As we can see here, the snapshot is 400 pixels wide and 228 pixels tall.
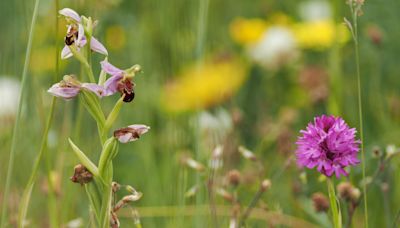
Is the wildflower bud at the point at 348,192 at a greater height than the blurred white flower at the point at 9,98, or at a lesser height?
lesser

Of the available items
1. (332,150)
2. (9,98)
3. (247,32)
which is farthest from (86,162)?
(247,32)

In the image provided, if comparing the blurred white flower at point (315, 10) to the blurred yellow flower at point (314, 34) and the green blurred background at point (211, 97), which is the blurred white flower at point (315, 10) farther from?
the blurred yellow flower at point (314, 34)

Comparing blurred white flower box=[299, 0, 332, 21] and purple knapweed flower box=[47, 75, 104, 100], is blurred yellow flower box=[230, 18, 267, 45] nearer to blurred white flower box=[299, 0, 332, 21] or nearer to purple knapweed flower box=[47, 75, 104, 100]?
blurred white flower box=[299, 0, 332, 21]

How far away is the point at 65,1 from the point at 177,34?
995 mm

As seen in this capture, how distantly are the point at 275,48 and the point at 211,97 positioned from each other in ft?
1.14

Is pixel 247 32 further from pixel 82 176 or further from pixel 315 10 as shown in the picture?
pixel 82 176

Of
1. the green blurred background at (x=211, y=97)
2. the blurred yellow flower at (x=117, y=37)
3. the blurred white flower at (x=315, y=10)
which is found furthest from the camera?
the blurred white flower at (x=315, y=10)

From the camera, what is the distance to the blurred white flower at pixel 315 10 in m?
2.54

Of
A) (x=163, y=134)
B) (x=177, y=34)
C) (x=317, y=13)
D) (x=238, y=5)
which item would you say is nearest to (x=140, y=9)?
(x=238, y=5)

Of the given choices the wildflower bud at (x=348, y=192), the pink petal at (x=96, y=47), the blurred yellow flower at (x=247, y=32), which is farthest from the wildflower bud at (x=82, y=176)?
the blurred yellow flower at (x=247, y=32)

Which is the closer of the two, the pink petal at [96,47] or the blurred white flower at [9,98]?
the pink petal at [96,47]

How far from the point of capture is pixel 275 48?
229 centimetres

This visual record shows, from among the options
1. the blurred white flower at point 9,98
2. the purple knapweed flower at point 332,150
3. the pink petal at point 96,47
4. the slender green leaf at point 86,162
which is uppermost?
the blurred white flower at point 9,98

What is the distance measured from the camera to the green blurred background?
4.44 feet
